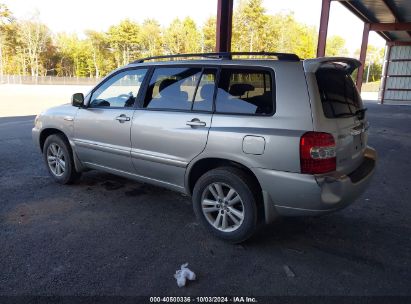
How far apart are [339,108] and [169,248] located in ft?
6.78

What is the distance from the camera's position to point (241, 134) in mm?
3098

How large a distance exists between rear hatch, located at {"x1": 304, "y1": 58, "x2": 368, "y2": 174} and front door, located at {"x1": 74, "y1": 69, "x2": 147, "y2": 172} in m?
2.06

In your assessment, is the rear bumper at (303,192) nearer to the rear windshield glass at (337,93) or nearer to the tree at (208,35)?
the rear windshield glass at (337,93)

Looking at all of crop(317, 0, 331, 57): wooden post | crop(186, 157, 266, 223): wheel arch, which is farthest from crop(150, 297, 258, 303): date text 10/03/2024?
crop(317, 0, 331, 57): wooden post

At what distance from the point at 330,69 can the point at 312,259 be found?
1802 mm

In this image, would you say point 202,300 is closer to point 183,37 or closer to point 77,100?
point 77,100

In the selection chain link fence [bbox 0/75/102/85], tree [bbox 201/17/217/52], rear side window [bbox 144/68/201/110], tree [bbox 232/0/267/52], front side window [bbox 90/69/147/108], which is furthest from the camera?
tree [bbox 201/17/217/52]

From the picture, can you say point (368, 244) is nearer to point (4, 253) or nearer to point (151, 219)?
point (151, 219)

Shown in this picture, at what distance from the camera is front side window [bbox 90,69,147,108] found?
13.6 ft

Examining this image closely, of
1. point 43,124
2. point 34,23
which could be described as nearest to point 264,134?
point 43,124

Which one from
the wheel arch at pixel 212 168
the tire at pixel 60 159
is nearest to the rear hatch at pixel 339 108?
the wheel arch at pixel 212 168

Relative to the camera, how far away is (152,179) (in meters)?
4.02

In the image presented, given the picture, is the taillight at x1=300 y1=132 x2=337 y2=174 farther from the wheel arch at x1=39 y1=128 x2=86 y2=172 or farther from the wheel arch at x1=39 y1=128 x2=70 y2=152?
the wheel arch at x1=39 y1=128 x2=70 y2=152

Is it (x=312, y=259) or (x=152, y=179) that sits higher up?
(x=152, y=179)
